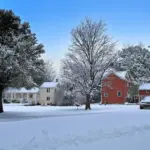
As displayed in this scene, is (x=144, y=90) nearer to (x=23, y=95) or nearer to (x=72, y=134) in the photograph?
(x=23, y=95)

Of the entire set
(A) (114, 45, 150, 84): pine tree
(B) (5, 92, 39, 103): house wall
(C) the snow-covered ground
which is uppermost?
(A) (114, 45, 150, 84): pine tree

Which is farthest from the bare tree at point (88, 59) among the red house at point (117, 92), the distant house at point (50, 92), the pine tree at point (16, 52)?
the distant house at point (50, 92)

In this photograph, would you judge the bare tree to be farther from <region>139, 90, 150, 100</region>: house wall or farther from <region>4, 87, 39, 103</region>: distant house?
<region>4, 87, 39, 103</region>: distant house

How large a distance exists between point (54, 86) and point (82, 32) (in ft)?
133

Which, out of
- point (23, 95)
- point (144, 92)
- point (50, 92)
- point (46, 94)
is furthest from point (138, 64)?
point (23, 95)

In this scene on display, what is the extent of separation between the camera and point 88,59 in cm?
4344

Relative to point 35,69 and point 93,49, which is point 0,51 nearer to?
point 35,69

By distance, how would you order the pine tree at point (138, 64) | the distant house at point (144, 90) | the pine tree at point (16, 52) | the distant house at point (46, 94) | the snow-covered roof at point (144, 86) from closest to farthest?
the pine tree at point (16, 52) → the distant house at point (144, 90) → the snow-covered roof at point (144, 86) → the pine tree at point (138, 64) → the distant house at point (46, 94)

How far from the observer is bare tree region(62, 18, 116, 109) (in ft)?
142

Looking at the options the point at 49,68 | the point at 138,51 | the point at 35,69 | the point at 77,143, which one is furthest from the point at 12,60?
the point at 49,68

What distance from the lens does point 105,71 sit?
44.0m

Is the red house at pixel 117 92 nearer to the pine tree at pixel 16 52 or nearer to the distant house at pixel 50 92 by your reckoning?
the distant house at pixel 50 92

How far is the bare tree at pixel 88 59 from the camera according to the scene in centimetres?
4316

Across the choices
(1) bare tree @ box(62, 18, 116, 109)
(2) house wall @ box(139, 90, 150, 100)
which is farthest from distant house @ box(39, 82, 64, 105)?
(1) bare tree @ box(62, 18, 116, 109)
